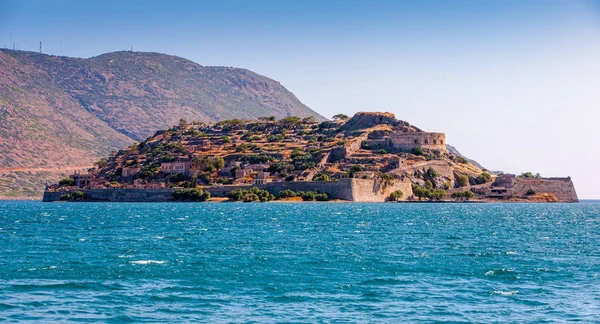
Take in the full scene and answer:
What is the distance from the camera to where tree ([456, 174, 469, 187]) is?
462 feet

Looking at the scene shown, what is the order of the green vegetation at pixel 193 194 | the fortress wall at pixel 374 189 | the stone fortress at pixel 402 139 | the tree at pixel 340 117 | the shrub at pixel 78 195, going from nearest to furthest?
1. the fortress wall at pixel 374 189
2. the green vegetation at pixel 193 194
3. the shrub at pixel 78 195
4. the stone fortress at pixel 402 139
5. the tree at pixel 340 117

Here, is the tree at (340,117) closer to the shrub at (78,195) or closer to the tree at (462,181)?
the tree at (462,181)

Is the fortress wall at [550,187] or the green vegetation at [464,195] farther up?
the fortress wall at [550,187]

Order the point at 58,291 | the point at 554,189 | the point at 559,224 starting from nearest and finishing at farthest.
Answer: the point at 58,291 < the point at 559,224 < the point at 554,189

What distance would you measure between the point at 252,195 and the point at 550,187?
154 feet

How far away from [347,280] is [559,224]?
4511 cm

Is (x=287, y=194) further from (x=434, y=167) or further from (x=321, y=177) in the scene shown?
(x=434, y=167)

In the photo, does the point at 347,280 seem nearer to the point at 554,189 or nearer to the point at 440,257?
the point at 440,257

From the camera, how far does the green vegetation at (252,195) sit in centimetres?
12544

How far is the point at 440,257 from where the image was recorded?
4347 centimetres

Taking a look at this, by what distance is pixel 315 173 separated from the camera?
135 metres

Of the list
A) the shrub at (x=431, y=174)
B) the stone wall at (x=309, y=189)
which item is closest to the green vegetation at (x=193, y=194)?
the stone wall at (x=309, y=189)

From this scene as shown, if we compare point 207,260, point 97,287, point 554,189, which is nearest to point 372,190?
point 554,189

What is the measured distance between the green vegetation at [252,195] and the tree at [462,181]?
109ft
